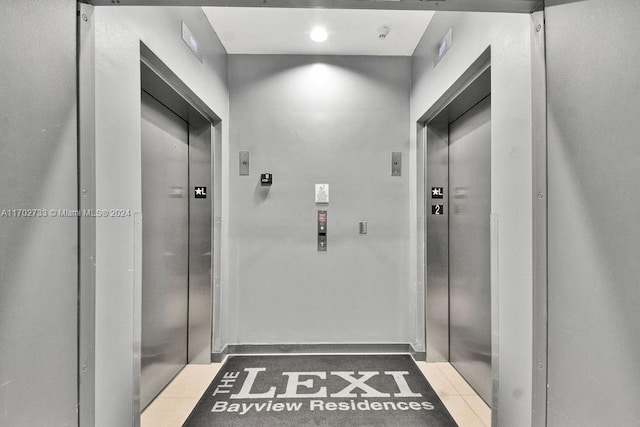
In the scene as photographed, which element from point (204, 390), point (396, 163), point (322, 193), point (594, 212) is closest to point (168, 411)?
point (204, 390)

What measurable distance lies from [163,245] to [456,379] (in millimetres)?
2343

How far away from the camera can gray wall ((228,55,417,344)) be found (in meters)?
2.79

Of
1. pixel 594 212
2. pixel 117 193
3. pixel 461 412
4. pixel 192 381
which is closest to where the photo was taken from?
pixel 594 212

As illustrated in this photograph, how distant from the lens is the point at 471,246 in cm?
221

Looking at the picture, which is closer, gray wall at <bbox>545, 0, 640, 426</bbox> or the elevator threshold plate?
gray wall at <bbox>545, 0, 640, 426</bbox>

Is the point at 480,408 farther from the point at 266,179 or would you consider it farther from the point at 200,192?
the point at 200,192

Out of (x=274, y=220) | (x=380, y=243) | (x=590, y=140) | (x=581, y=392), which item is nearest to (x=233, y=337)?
(x=274, y=220)

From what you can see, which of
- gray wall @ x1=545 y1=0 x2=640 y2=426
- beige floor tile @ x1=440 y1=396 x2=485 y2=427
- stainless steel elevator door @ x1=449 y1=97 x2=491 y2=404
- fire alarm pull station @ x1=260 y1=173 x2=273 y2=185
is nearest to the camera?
gray wall @ x1=545 y1=0 x2=640 y2=426

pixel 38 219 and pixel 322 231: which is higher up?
pixel 38 219

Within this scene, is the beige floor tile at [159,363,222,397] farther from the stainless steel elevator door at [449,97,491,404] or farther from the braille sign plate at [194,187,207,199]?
the stainless steel elevator door at [449,97,491,404]

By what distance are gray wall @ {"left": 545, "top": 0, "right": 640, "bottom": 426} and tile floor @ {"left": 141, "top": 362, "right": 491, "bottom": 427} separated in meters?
1.14

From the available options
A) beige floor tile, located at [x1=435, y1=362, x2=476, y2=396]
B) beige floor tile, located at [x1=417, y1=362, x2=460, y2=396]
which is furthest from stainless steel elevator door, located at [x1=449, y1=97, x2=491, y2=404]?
beige floor tile, located at [x1=417, y1=362, x2=460, y2=396]

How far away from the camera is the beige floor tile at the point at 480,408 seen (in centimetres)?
190

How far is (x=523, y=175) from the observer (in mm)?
1267
